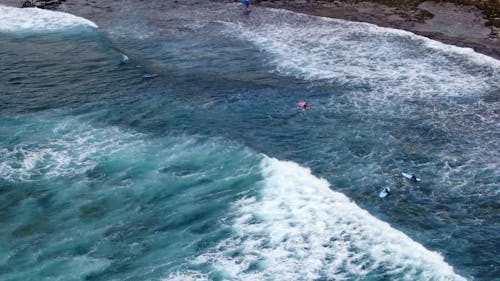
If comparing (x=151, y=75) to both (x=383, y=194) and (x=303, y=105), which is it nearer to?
(x=303, y=105)

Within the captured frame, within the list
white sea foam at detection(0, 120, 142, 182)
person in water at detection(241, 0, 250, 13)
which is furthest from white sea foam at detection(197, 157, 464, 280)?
person in water at detection(241, 0, 250, 13)

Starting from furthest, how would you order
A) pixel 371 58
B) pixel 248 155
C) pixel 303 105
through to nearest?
1. pixel 371 58
2. pixel 303 105
3. pixel 248 155

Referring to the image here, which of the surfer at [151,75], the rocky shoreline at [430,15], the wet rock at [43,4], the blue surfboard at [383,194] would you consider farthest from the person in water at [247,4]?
the blue surfboard at [383,194]

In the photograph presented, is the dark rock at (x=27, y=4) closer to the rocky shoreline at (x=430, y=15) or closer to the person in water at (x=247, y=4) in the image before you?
the rocky shoreline at (x=430, y=15)

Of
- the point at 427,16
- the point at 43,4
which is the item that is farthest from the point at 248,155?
the point at 43,4

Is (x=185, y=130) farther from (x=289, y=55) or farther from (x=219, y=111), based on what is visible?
(x=289, y=55)

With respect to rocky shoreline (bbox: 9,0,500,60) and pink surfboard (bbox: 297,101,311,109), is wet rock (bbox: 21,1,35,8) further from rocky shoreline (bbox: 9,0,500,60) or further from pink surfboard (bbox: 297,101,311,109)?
pink surfboard (bbox: 297,101,311,109)
